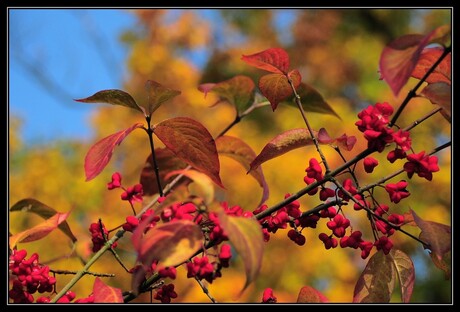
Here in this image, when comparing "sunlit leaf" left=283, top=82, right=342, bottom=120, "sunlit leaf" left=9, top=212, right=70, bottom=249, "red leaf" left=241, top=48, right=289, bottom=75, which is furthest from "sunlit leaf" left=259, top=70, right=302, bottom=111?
"sunlit leaf" left=9, top=212, right=70, bottom=249

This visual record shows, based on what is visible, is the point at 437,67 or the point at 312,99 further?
the point at 312,99

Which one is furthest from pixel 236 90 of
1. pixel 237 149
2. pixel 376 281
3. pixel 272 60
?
pixel 376 281

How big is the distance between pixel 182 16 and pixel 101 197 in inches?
237

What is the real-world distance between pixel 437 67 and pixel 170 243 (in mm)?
253

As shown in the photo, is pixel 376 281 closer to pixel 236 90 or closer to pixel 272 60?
pixel 272 60

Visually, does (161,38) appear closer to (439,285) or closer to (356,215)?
(356,215)

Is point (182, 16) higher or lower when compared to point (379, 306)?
higher

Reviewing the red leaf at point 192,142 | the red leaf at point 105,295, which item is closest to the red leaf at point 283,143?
the red leaf at point 192,142

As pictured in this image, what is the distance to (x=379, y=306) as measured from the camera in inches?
17.5

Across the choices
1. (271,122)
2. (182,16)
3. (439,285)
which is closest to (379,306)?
(439,285)

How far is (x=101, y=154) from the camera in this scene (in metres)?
0.49

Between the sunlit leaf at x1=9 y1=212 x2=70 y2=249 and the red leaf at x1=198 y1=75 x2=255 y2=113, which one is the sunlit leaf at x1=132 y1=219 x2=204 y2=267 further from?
the red leaf at x1=198 y1=75 x2=255 y2=113

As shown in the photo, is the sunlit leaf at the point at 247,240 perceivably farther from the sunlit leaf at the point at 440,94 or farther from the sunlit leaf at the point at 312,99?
the sunlit leaf at the point at 312,99

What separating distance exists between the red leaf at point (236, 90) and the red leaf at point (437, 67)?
0.88ft
